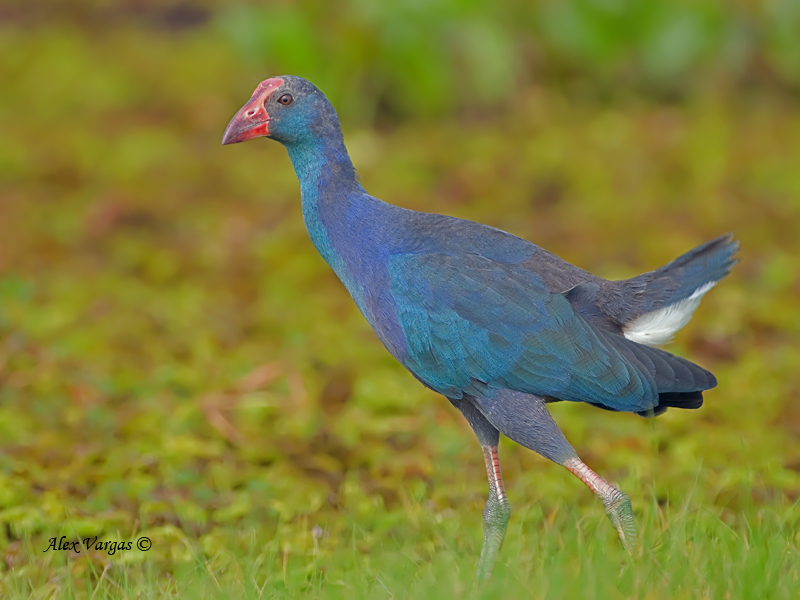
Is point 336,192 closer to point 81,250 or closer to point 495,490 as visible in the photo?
point 495,490

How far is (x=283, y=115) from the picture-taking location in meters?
3.12

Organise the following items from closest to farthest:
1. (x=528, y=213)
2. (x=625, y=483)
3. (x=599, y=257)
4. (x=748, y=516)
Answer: (x=748, y=516) < (x=625, y=483) < (x=599, y=257) < (x=528, y=213)

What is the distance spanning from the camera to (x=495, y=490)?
3.11 metres

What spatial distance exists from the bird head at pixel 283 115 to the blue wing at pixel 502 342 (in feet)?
1.74

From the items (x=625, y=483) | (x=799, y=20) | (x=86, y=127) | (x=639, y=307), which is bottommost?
(x=625, y=483)

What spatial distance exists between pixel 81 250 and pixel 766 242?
3.97 m

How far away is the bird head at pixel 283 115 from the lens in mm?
3117

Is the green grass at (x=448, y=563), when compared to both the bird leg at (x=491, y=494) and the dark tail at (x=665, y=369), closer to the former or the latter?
the bird leg at (x=491, y=494)

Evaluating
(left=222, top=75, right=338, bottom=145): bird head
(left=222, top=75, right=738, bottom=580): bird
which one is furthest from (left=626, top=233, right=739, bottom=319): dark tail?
(left=222, top=75, right=338, bottom=145): bird head

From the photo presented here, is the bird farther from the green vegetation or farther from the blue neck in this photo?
the green vegetation

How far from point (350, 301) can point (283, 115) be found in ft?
8.35

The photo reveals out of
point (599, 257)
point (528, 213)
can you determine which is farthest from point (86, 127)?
point (599, 257)

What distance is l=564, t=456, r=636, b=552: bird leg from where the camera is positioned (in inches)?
113

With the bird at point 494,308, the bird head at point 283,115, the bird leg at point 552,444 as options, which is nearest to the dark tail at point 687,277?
the bird at point 494,308
